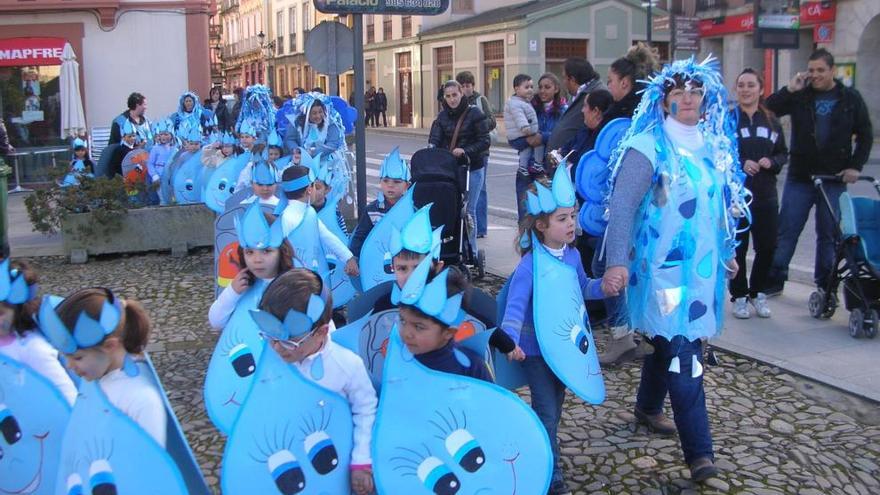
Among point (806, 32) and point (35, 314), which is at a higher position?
point (806, 32)

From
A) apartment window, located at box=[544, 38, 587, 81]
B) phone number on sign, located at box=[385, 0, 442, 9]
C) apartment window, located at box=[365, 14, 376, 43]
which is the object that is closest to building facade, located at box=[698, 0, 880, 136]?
apartment window, located at box=[544, 38, 587, 81]

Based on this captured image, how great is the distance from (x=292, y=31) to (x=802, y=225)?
53.9 m

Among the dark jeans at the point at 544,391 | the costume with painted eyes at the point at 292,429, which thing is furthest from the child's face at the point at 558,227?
the costume with painted eyes at the point at 292,429

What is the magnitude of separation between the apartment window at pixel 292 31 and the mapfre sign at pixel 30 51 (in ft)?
132

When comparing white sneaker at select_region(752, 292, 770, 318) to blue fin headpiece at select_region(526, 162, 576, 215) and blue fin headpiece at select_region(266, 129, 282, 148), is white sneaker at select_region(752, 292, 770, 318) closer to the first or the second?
blue fin headpiece at select_region(526, 162, 576, 215)

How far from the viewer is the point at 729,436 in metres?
4.54

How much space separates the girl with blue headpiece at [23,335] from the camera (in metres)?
3.25

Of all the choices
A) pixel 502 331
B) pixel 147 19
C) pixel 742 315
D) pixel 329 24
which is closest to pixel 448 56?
pixel 147 19

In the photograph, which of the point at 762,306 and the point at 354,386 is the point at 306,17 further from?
the point at 354,386

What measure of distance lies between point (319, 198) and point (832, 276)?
3.56 metres

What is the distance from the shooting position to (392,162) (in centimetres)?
589

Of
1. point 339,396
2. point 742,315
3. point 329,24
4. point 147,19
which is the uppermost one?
point 147,19

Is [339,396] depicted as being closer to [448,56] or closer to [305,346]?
[305,346]

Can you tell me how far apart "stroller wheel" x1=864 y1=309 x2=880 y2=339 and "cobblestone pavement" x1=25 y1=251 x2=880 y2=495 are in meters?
0.92
